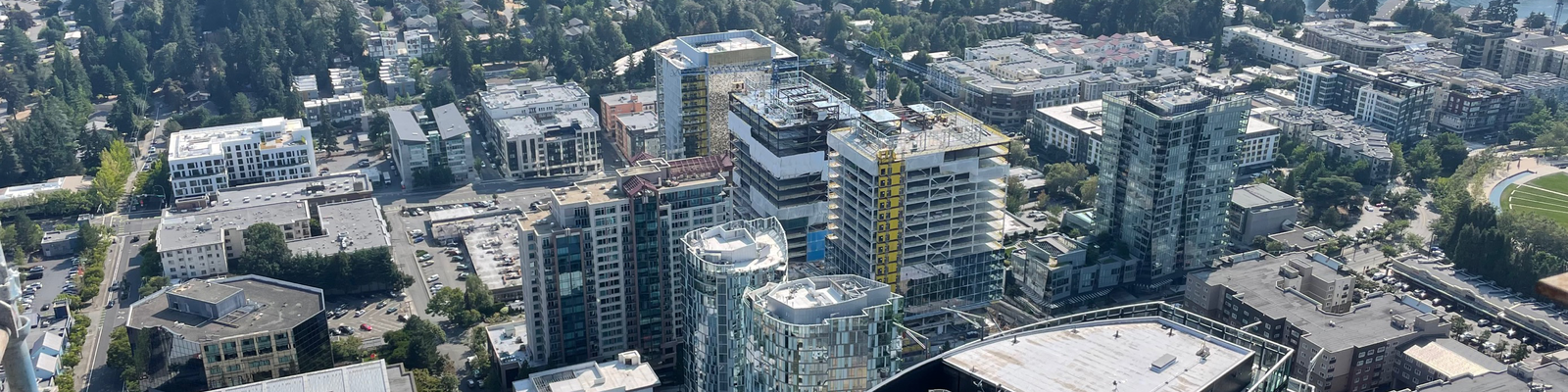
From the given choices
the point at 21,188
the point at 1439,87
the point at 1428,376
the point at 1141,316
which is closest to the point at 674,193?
the point at 1141,316

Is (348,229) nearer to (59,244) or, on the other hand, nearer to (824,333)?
(59,244)

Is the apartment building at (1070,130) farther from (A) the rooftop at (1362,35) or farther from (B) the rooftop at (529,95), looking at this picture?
(B) the rooftop at (529,95)

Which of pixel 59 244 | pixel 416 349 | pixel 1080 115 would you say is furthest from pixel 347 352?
pixel 1080 115

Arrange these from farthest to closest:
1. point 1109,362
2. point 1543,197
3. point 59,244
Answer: point 1543,197, point 59,244, point 1109,362

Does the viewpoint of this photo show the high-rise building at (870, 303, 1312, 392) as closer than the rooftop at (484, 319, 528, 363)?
Yes

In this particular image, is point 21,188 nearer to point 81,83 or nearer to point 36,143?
point 36,143

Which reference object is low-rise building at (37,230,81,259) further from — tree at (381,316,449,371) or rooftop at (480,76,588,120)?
rooftop at (480,76,588,120)

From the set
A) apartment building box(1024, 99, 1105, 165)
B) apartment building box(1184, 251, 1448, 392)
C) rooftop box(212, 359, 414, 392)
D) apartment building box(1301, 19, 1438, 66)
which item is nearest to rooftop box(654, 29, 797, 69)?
apartment building box(1024, 99, 1105, 165)
